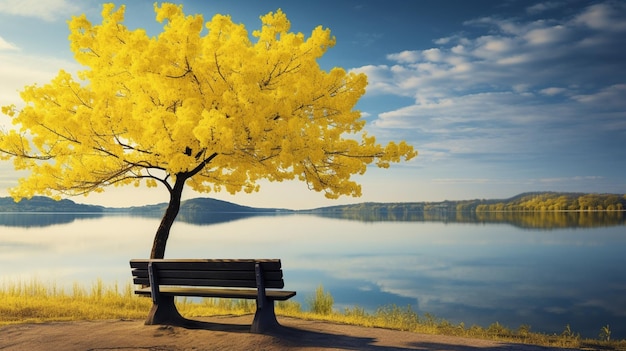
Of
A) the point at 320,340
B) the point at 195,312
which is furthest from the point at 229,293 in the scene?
the point at 195,312

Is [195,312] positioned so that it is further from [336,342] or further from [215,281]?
[336,342]

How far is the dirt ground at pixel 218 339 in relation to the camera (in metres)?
7.58

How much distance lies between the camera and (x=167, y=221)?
10508 millimetres

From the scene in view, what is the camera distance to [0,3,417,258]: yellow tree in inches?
340

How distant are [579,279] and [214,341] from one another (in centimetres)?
3012

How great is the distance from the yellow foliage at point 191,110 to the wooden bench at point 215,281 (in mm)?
1780

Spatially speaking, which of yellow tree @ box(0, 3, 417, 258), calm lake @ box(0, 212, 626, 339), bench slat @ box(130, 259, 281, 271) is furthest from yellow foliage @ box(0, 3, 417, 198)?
calm lake @ box(0, 212, 626, 339)

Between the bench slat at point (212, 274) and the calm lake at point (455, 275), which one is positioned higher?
the bench slat at point (212, 274)

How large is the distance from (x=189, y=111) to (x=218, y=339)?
364cm

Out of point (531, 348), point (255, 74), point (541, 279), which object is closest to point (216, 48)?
point (255, 74)

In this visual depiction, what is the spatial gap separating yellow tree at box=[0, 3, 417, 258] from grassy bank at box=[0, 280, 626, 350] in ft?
8.97

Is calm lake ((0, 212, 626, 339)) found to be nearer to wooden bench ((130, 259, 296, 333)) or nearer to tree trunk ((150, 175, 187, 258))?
tree trunk ((150, 175, 187, 258))

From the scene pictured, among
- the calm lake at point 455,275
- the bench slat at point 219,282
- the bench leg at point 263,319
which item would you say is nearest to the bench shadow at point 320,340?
the bench leg at point 263,319

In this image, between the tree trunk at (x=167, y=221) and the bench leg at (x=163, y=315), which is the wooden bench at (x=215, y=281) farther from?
the tree trunk at (x=167, y=221)
